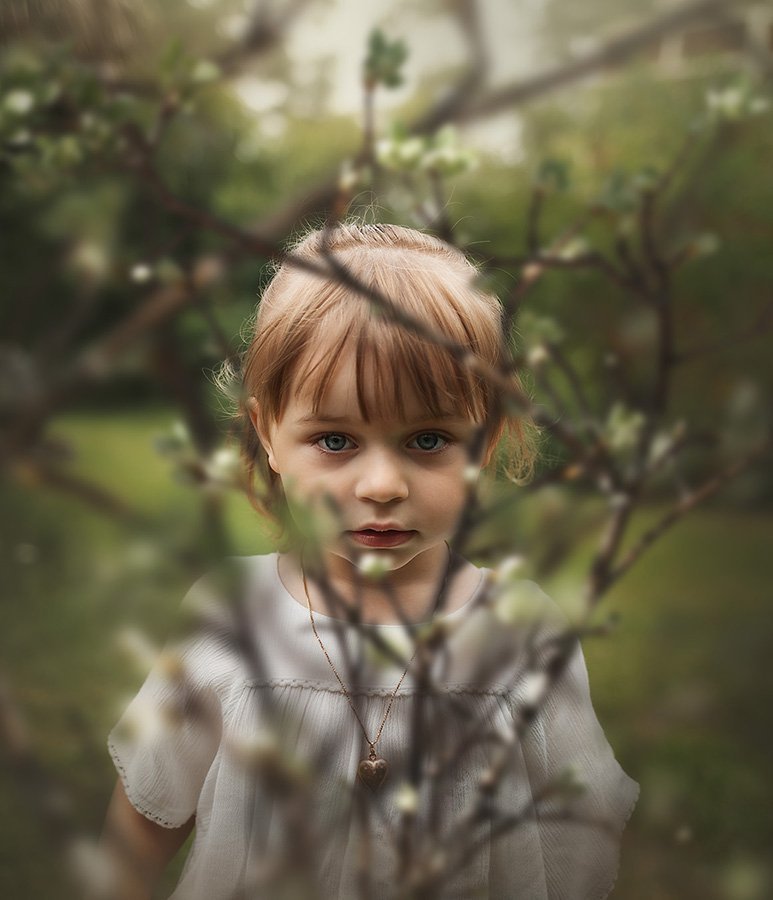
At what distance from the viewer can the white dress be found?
582 millimetres

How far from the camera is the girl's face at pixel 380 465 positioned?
20.4 inches

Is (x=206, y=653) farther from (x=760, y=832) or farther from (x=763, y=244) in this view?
(x=763, y=244)

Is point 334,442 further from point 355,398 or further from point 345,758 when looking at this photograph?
point 345,758

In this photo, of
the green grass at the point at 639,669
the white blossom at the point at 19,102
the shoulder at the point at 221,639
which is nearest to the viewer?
the shoulder at the point at 221,639

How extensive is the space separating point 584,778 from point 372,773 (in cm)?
16

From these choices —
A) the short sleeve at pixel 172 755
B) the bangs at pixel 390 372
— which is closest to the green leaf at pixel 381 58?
the bangs at pixel 390 372

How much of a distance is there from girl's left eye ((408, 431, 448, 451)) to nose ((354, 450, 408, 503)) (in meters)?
0.02

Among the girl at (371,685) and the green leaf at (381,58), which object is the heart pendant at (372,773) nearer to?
the girl at (371,685)

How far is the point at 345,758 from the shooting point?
61 cm

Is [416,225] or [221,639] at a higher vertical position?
[416,225]

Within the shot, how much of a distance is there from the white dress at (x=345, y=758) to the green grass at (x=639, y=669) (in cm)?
8

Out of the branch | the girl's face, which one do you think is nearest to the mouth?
the girl's face

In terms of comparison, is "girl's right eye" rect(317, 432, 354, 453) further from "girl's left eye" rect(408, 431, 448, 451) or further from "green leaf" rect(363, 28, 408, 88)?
"green leaf" rect(363, 28, 408, 88)

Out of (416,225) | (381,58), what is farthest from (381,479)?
(416,225)
